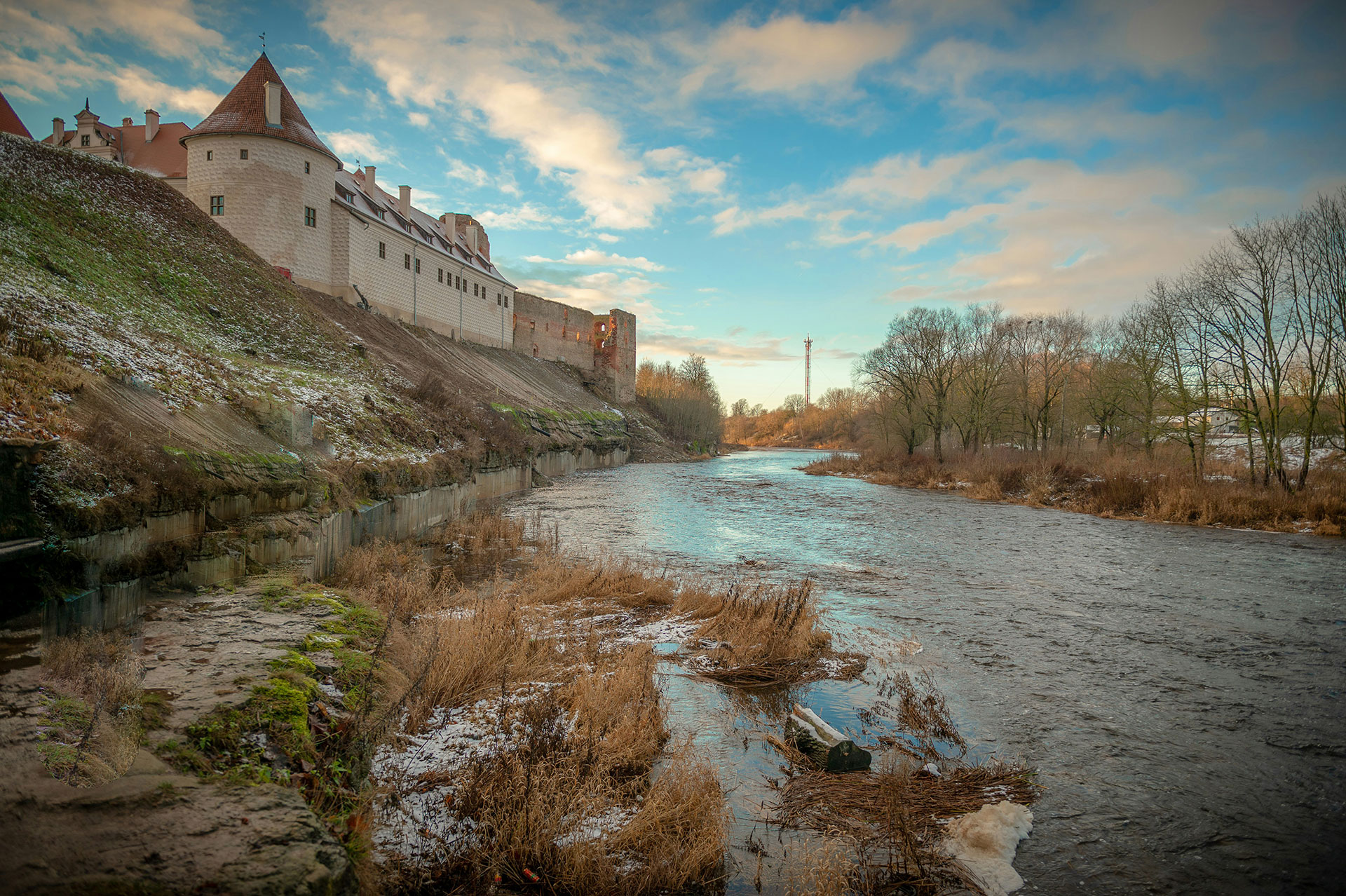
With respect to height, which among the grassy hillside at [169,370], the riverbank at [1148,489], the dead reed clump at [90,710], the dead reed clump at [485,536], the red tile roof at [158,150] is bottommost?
the dead reed clump at [485,536]

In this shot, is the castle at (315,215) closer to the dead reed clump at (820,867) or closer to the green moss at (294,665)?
the green moss at (294,665)

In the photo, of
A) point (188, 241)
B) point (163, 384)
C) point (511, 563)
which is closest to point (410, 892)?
point (511, 563)

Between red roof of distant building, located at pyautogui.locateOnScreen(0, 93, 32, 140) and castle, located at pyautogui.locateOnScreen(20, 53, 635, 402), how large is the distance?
15.5 feet

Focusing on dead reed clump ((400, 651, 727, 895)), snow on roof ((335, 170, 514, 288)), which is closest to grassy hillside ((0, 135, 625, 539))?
dead reed clump ((400, 651, 727, 895))

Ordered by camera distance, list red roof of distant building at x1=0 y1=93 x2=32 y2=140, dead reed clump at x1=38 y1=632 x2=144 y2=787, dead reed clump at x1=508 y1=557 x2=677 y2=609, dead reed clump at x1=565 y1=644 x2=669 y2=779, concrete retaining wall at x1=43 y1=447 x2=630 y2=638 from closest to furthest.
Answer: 1. dead reed clump at x1=38 y1=632 x2=144 y2=787
2. dead reed clump at x1=565 y1=644 x2=669 y2=779
3. concrete retaining wall at x1=43 y1=447 x2=630 y2=638
4. dead reed clump at x1=508 y1=557 x2=677 y2=609
5. red roof of distant building at x1=0 y1=93 x2=32 y2=140

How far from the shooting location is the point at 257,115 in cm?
2891

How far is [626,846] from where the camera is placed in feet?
13.5

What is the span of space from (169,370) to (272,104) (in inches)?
956

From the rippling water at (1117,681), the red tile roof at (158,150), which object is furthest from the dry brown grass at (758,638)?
the red tile roof at (158,150)

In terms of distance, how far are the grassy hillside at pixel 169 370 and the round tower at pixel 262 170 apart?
10.6ft

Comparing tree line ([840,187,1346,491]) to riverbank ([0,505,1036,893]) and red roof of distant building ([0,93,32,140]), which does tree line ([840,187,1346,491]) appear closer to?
riverbank ([0,505,1036,893])

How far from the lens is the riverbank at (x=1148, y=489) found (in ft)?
62.0

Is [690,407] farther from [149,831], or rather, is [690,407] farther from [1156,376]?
[149,831]

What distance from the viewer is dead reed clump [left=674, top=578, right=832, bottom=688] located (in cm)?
743
